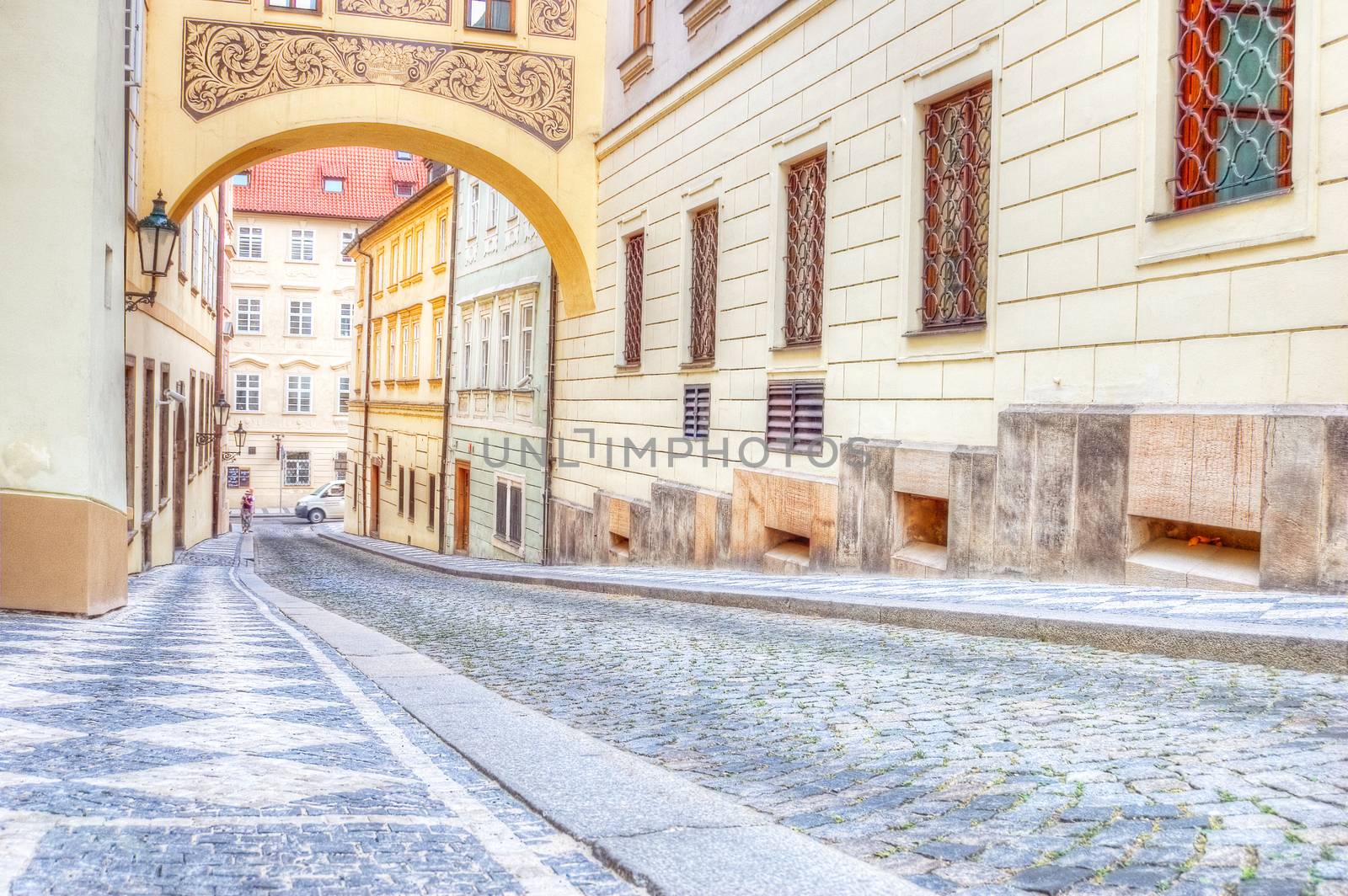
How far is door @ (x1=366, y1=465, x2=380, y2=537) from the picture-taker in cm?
4244

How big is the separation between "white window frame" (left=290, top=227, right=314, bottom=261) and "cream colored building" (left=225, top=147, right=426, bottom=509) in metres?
0.04

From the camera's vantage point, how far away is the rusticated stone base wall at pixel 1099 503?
7074mm

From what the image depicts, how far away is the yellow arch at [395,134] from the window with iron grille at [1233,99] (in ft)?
41.6

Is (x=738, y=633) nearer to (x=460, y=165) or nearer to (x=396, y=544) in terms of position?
(x=460, y=165)

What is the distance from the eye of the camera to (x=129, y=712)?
201 inches

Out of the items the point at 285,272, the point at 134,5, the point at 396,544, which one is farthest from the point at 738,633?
the point at 285,272

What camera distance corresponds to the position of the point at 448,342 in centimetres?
3262

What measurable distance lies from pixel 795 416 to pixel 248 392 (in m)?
51.3

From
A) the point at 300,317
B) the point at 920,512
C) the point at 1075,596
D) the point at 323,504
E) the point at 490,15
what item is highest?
the point at 490,15

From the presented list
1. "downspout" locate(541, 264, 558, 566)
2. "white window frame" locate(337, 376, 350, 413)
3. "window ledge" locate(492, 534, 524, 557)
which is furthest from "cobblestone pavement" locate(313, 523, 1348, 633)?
"white window frame" locate(337, 376, 350, 413)

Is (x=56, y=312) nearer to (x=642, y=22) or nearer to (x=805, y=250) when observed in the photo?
(x=805, y=250)

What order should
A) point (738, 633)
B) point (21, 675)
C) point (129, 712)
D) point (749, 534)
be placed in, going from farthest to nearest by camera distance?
point (749, 534) < point (738, 633) < point (21, 675) < point (129, 712)

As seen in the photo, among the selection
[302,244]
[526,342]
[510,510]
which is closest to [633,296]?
[526,342]

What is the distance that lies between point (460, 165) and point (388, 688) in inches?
603
